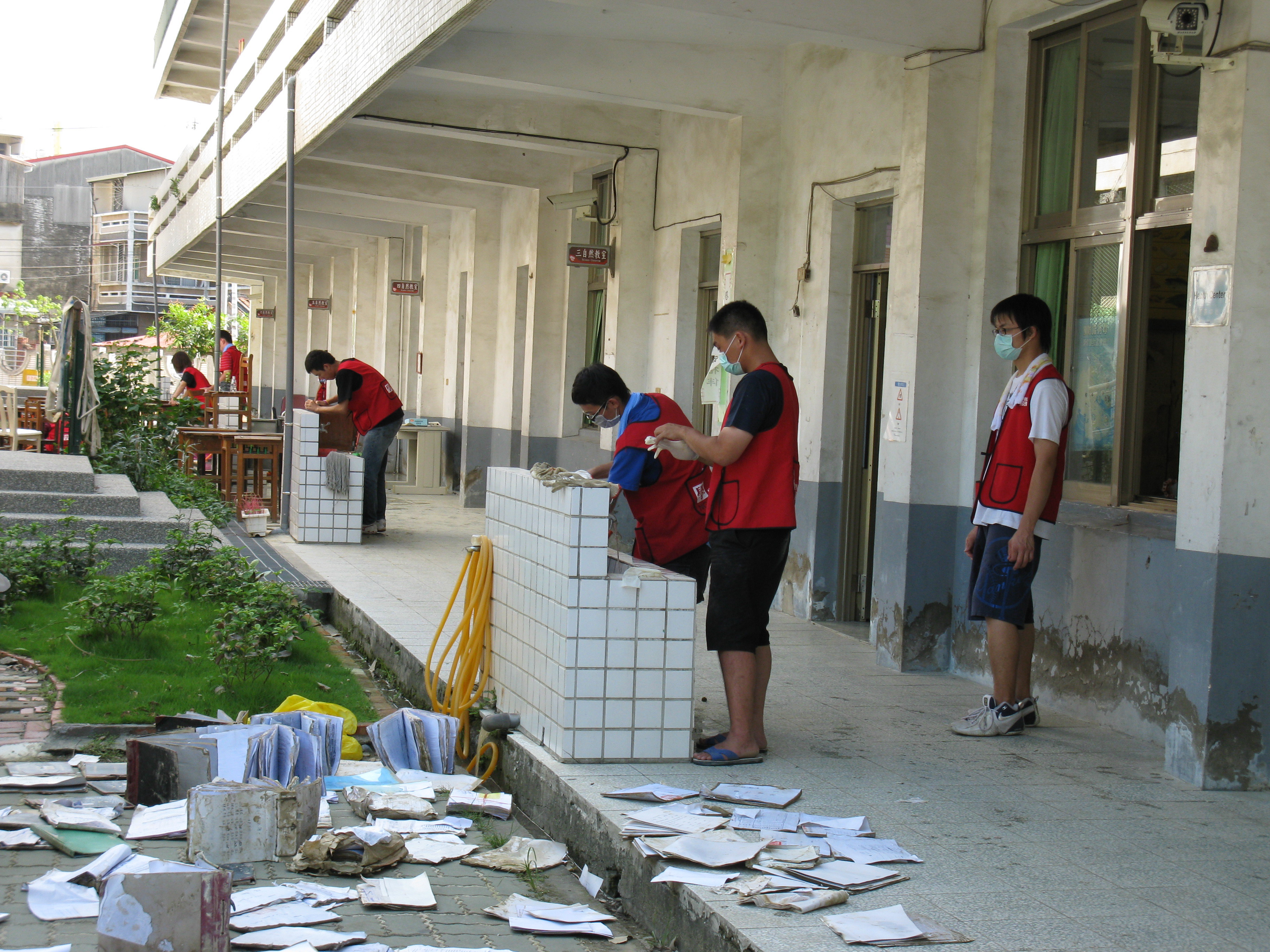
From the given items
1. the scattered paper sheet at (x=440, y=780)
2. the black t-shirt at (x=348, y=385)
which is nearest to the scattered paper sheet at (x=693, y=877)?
the scattered paper sheet at (x=440, y=780)

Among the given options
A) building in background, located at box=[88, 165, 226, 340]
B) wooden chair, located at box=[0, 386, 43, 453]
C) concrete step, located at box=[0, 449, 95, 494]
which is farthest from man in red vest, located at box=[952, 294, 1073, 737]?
building in background, located at box=[88, 165, 226, 340]

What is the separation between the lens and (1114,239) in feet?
20.6

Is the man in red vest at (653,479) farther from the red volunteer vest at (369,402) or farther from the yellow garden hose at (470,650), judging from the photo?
the red volunteer vest at (369,402)

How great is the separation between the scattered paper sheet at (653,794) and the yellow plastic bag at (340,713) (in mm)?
1490

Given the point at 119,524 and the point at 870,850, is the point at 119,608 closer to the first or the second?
the point at 119,524

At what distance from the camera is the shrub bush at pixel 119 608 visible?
23.2 feet

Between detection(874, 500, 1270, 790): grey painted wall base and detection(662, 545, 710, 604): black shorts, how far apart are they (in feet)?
5.79

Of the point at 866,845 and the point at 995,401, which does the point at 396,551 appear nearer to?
the point at 995,401

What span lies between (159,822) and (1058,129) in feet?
18.1

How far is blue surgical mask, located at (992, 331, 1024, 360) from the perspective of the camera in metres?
5.67

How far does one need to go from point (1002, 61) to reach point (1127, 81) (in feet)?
2.53

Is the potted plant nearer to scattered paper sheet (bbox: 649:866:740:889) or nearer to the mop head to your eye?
the mop head

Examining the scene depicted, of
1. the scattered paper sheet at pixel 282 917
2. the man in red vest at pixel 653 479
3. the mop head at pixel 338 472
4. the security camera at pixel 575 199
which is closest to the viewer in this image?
the scattered paper sheet at pixel 282 917

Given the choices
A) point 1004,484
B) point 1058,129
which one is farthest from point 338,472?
point 1004,484
